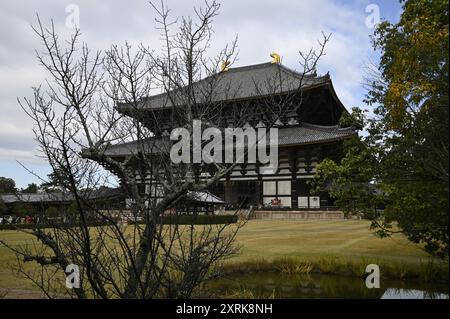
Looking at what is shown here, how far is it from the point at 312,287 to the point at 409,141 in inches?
217

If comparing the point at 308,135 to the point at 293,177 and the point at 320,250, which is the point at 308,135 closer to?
the point at 293,177

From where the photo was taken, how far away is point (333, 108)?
3067 centimetres

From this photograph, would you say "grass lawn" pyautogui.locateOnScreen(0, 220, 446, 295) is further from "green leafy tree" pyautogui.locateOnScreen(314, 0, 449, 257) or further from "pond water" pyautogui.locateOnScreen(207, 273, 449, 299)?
"green leafy tree" pyautogui.locateOnScreen(314, 0, 449, 257)

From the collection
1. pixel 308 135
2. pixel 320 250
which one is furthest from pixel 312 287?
pixel 308 135

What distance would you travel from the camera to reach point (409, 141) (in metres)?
4.51

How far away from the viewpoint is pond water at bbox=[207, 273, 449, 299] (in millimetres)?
8133

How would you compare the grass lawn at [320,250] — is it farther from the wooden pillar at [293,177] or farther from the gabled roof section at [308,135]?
the wooden pillar at [293,177]

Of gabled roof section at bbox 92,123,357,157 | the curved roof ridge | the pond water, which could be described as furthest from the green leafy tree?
the curved roof ridge

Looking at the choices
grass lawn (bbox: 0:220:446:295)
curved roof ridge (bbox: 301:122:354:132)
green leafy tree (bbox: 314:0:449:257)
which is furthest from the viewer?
curved roof ridge (bbox: 301:122:354:132)

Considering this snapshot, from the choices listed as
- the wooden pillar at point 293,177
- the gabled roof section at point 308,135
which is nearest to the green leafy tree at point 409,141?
the gabled roof section at point 308,135

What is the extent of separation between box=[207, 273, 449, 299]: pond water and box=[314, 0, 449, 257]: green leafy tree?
1.14 metres
